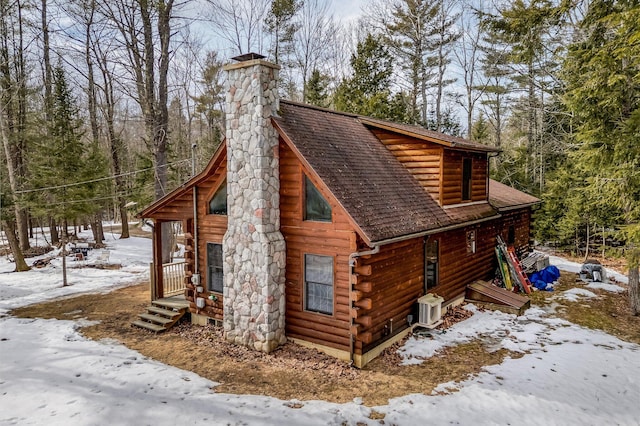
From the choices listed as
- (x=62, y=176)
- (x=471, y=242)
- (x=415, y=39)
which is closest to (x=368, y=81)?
(x=415, y=39)

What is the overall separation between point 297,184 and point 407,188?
3.59m

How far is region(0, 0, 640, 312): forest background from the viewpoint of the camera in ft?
37.9

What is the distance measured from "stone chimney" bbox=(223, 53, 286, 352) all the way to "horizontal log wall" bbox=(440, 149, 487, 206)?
17.3 ft

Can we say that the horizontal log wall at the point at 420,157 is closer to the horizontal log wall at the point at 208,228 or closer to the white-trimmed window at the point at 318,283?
the white-trimmed window at the point at 318,283

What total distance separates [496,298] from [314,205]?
23.8 feet

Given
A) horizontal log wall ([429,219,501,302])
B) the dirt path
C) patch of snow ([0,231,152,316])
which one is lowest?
the dirt path

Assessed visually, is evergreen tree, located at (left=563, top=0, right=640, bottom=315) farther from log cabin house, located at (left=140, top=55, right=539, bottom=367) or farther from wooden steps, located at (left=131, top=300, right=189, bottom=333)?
wooden steps, located at (left=131, top=300, right=189, bottom=333)

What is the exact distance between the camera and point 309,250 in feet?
30.7

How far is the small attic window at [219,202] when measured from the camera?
1064 cm

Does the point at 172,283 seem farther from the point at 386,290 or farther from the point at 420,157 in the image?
the point at 420,157

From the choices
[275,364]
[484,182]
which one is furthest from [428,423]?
[484,182]

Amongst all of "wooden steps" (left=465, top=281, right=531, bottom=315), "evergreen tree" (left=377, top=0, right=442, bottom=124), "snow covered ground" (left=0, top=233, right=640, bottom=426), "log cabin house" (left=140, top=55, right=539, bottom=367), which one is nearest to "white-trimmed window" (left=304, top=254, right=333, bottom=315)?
"log cabin house" (left=140, top=55, right=539, bottom=367)

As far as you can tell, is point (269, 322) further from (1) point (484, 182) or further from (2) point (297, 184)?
(1) point (484, 182)

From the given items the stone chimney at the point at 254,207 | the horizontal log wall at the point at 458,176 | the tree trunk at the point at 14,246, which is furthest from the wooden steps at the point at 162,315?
the tree trunk at the point at 14,246
